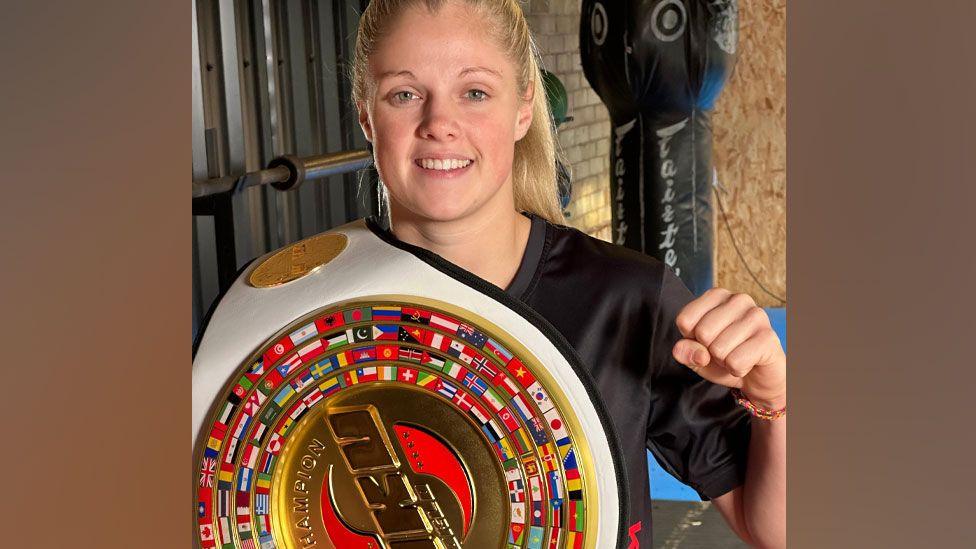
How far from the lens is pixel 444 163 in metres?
1.71

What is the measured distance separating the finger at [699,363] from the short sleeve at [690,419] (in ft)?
0.14

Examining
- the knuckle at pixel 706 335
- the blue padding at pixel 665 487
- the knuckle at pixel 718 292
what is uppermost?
the knuckle at pixel 718 292

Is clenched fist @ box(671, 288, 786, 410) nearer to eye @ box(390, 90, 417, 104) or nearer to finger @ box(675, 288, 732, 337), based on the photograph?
finger @ box(675, 288, 732, 337)

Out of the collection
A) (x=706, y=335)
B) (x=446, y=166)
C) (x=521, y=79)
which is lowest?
(x=706, y=335)

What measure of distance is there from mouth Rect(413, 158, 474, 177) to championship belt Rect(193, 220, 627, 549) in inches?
4.7

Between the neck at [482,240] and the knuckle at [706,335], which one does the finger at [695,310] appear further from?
the neck at [482,240]

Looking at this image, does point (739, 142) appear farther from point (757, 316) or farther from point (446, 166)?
point (446, 166)

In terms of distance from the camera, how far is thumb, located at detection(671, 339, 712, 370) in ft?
5.24

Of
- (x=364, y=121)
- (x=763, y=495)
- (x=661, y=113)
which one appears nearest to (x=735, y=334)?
(x=763, y=495)

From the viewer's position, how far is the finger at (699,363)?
160 cm

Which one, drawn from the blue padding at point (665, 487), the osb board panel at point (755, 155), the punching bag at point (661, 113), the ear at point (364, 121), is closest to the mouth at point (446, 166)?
the ear at point (364, 121)

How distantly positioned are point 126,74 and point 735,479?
1.25 m

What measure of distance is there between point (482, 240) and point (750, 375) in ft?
1.30

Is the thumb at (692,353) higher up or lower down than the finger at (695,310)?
lower down
